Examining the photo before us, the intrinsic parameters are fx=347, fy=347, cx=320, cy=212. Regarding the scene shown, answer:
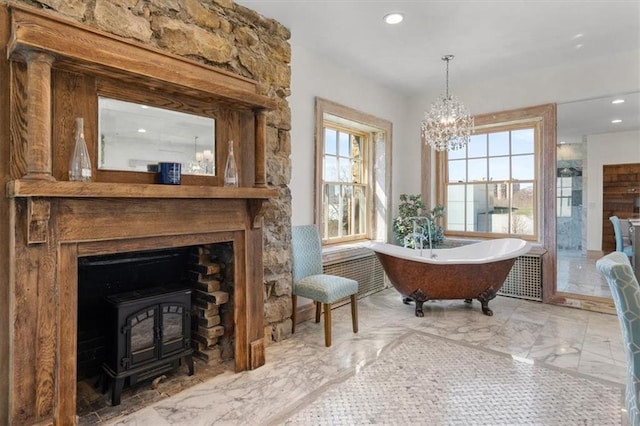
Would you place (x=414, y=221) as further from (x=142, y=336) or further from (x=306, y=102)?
(x=142, y=336)

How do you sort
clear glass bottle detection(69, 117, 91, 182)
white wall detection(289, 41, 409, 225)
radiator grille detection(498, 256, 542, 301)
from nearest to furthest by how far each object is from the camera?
1. clear glass bottle detection(69, 117, 91, 182)
2. white wall detection(289, 41, 409, 225)
3. radiator grille detection(498, 256, 542, 301)

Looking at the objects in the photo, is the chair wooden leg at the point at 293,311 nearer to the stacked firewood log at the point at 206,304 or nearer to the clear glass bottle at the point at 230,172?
the stacked firewood log at the point at 206,304

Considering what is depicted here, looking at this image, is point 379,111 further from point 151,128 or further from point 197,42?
point 151,128

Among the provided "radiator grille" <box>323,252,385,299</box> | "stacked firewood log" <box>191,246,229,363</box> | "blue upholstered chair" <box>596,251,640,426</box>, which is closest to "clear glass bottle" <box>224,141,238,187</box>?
"stacked firewood log" <box>191,246,229,363</box>

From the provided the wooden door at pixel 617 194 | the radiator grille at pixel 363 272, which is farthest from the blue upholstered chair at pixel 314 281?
the wooden door at pixel 617 194

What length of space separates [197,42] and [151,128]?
27.3 inches

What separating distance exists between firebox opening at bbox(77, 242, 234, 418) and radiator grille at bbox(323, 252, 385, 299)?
1451mm

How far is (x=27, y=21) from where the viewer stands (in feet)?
5.40

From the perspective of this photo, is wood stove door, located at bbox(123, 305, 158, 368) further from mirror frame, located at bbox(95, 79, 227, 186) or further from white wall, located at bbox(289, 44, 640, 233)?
white wall, located at bbox(289, 44, 640, 233)

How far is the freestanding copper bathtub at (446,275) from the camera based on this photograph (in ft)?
11.5

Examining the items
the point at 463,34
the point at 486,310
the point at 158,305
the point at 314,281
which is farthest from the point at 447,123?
the point at 158,305

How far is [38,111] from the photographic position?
1.57 meters

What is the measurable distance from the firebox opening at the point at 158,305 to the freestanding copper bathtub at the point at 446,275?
1810 millimetres

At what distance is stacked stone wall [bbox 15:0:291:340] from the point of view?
1.99 m
